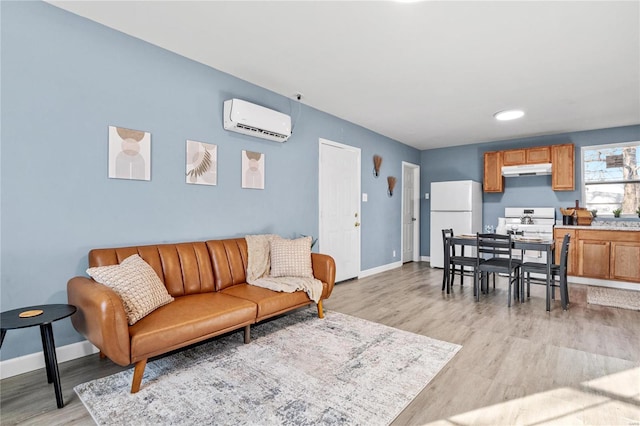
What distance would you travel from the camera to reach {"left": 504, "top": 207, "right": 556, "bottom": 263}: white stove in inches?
Answer: 215

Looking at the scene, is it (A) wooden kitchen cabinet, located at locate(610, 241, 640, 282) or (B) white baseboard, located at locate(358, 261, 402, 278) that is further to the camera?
(B) white baseboard, located at locate(358, 261, 402, 278)

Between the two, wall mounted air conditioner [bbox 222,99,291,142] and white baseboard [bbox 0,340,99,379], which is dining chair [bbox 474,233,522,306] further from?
white baseboard [bbox 0,340,99,379]

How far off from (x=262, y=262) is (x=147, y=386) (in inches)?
58.8

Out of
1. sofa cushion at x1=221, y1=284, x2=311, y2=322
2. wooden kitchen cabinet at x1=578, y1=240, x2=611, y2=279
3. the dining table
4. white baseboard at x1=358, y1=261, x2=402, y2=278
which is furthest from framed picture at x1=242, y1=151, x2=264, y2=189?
wooden kitchen cabinet at x1=578, y1=240, x2=611, y2=279

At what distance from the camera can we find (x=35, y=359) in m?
2.29

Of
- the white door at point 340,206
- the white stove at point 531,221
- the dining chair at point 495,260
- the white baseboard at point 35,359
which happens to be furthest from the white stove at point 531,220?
the white baseboard at point 35,359

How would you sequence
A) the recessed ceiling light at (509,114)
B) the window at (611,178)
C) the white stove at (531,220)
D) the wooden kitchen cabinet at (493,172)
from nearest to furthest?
the recessed ceiling light at (509,114) < the window at (611,178) < the white stove at (531,220) < the wooden kitchen cabinet at (493,172)

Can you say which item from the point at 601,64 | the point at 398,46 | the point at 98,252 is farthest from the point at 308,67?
the point at 601,64

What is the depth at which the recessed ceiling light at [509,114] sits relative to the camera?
14.9ft

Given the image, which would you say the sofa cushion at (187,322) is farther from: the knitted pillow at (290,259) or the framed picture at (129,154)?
the framed picture at (129,154)

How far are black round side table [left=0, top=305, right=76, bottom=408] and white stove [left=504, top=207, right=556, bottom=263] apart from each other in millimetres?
6060

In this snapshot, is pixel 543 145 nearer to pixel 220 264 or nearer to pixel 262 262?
pixel 262 262

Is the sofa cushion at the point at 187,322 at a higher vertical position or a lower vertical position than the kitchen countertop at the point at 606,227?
lower

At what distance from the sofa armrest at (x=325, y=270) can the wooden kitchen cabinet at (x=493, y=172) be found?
443 cm
